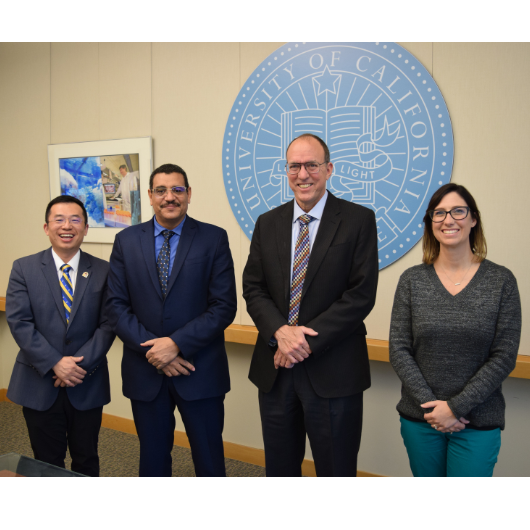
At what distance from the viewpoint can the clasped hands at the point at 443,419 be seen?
1818 mm

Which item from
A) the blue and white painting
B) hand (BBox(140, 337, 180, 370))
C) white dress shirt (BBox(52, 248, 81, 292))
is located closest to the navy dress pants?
hand (BBox(140, 337, 180, 370))

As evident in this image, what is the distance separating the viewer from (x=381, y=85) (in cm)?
296

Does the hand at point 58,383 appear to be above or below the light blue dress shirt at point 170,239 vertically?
below

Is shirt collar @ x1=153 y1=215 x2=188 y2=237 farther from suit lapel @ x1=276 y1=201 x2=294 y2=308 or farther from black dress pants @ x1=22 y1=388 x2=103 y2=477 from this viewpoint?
black dress pants @ x1=22 y1=388 x2=103 y2=477

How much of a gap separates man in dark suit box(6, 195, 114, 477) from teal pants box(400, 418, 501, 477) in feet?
5.00

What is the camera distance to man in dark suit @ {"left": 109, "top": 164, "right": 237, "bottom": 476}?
2312mm

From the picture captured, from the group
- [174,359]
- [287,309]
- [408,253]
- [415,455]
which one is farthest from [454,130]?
[174,359]

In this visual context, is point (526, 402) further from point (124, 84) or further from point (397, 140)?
point (124, 84)

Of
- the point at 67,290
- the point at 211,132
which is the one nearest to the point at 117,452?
the point at 67,290

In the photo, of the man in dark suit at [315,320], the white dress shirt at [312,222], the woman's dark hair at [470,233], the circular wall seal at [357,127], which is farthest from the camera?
the circular wall seal at [357,127]

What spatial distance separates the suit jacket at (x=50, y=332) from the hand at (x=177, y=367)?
15.9 inches

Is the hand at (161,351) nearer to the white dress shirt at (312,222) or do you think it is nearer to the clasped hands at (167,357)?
the clasped hands at (167,357)

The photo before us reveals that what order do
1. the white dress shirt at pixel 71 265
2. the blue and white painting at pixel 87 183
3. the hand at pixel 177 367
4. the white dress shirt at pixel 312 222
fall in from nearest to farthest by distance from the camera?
the white dress shirt at pixel 312 222, the hand at pixel 177 367, the white dress shirt at pixel 71 265, the blue and white painting at pixel 87 183

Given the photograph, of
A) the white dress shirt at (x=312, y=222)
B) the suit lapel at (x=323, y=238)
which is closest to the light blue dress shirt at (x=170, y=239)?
the white dress shirt at (x=312, y=222)
